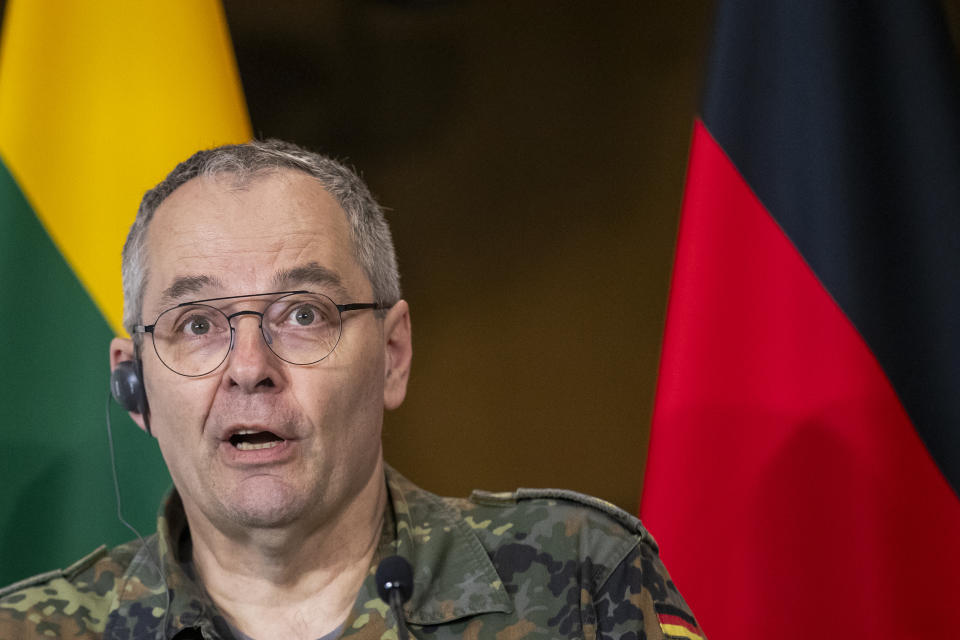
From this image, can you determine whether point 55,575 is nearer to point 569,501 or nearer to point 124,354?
point 124,354

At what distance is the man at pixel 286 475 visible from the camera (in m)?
1.54

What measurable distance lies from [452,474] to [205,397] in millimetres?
1424

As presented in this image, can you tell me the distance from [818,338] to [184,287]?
1155mm

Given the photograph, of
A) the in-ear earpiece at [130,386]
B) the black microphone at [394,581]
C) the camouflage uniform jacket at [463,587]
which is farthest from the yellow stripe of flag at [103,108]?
the black microphone at [394,581]

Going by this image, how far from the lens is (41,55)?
7.33ft

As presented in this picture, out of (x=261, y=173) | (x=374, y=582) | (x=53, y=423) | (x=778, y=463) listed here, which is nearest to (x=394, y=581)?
(x=374, y=582)

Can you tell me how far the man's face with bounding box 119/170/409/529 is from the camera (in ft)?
4.99

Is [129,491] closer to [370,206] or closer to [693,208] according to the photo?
[370,206]

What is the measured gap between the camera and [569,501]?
70.4 inches

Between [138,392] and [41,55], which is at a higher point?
[41,55]

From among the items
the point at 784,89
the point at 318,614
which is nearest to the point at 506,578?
the point at 318,614

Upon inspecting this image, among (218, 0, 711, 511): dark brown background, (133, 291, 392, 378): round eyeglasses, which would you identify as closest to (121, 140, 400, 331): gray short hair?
(133, 291, 392, 378): round eyeglasses

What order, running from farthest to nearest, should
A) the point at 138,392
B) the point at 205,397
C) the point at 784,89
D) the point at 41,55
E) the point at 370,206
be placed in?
the point at 41,55
the point at 784,89
the point at 370,206
the point at 138,392
the point at 205,397

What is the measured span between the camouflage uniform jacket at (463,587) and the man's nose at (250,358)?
0.35 metres
